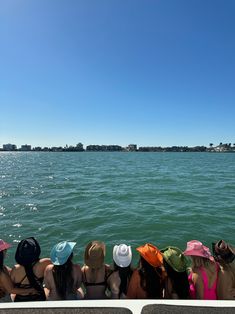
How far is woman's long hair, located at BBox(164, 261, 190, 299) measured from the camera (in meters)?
4.18

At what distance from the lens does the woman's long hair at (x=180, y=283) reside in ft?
13.7

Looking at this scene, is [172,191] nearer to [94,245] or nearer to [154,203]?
[154,203]

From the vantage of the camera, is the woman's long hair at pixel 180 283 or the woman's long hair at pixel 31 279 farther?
the woman's long hair at pixel 31 279

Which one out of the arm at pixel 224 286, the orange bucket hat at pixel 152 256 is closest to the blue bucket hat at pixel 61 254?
the orange bucket hat at pixel 152 256

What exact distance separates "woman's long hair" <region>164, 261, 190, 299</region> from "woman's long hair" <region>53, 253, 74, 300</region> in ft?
5.64

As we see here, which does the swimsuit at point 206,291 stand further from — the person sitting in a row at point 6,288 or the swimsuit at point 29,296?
the person sitting in a row at point 6,288

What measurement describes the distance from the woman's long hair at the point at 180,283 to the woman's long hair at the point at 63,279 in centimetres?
172

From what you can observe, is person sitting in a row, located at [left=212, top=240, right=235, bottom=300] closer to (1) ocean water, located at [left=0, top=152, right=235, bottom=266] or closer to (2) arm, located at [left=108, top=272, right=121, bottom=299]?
(2) arm, located at [left=108, top=272, right=121, bottom=299]

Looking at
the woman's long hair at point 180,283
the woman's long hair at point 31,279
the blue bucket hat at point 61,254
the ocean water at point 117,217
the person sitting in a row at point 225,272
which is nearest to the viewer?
the woman's long hair at point 180,283

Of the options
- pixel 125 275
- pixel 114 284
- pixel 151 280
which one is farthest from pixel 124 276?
pixel 151 280

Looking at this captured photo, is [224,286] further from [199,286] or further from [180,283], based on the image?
[180,283]

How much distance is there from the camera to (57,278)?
4.42 meters

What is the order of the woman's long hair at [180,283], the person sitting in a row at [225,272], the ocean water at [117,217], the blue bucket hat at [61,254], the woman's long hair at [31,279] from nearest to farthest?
the woman's long hair at [180,283], the person sitting in a row at [225,272], the blue bucket hat at [61,254], the woman's long hair at [31,279], the ocean water at [117,217]

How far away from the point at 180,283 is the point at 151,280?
0.46m
